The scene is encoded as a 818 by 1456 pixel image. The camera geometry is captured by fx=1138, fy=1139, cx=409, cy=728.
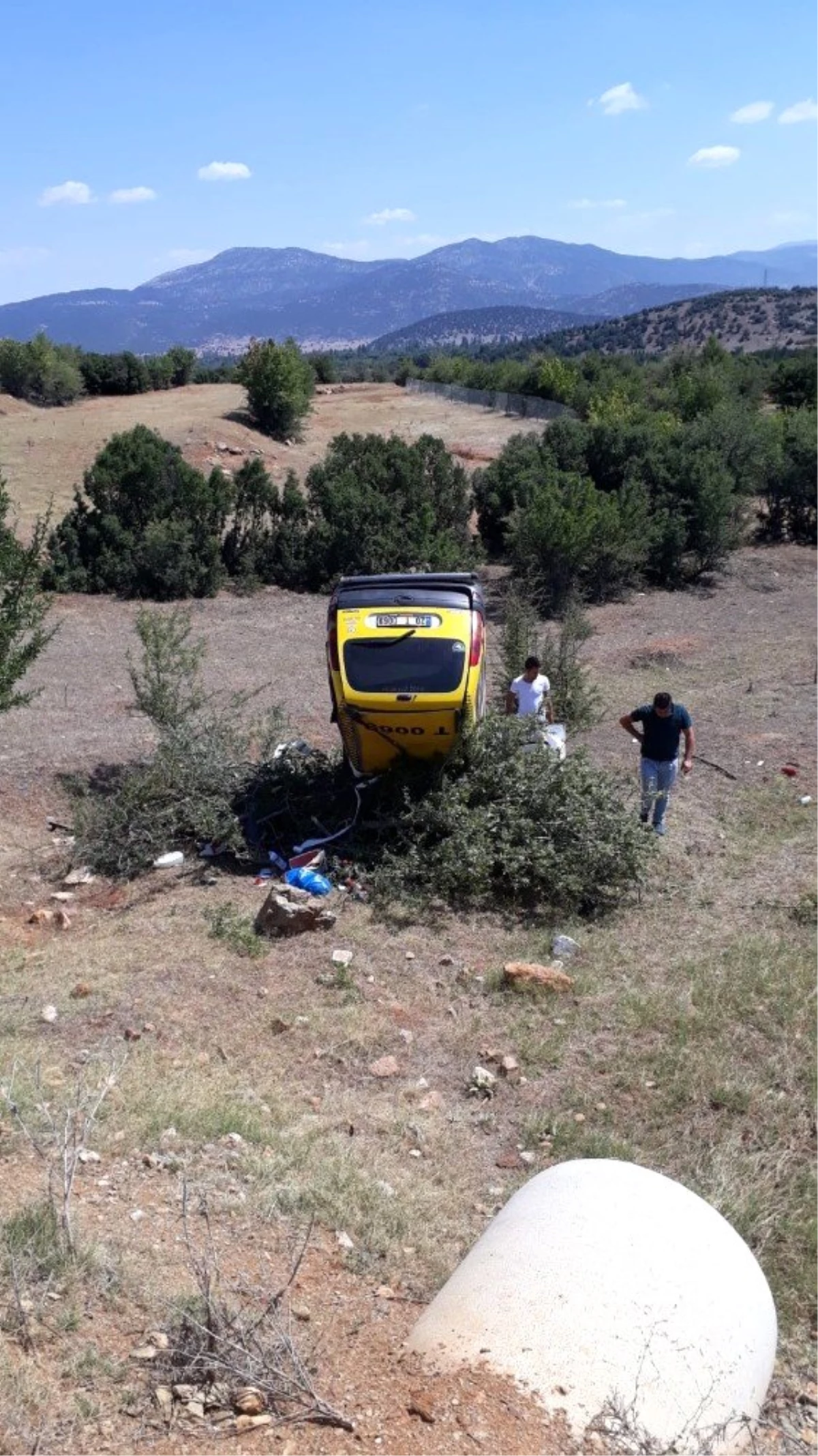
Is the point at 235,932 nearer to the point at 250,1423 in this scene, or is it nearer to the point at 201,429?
the point at 250,1423

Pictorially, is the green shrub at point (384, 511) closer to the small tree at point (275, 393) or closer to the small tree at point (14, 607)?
the small tree at point (14, 607)

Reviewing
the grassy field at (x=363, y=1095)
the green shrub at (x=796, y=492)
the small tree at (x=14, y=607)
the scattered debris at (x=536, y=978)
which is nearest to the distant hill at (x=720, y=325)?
the green shrub at (x=796, y=492)

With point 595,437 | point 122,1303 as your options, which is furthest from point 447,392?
point 122,1303

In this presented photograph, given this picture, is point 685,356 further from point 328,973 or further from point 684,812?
point 328,973

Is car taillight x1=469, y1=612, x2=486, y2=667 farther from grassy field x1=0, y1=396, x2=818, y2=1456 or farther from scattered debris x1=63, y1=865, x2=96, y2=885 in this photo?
scattered debris x1=63, y1=865, x2=96, y2=885

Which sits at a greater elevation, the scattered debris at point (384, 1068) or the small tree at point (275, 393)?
the small tree at point (275, 393)

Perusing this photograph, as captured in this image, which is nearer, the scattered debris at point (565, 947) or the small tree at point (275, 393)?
the scattered debris at point (565, 947)

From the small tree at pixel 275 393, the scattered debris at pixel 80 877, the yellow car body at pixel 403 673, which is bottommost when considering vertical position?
the scattered debris at pixel 80 877

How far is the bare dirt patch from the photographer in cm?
2845

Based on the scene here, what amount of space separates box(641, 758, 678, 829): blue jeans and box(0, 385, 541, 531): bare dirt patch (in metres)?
16.8

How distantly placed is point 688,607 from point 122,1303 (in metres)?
18.1

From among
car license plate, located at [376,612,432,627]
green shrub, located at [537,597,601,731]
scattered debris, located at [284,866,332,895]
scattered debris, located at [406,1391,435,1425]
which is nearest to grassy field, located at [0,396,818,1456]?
scattered debris, located at [406,1391,435,1425]

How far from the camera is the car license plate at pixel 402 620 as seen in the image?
8.33m

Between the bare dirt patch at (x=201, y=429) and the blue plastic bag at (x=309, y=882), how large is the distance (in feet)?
54.2
